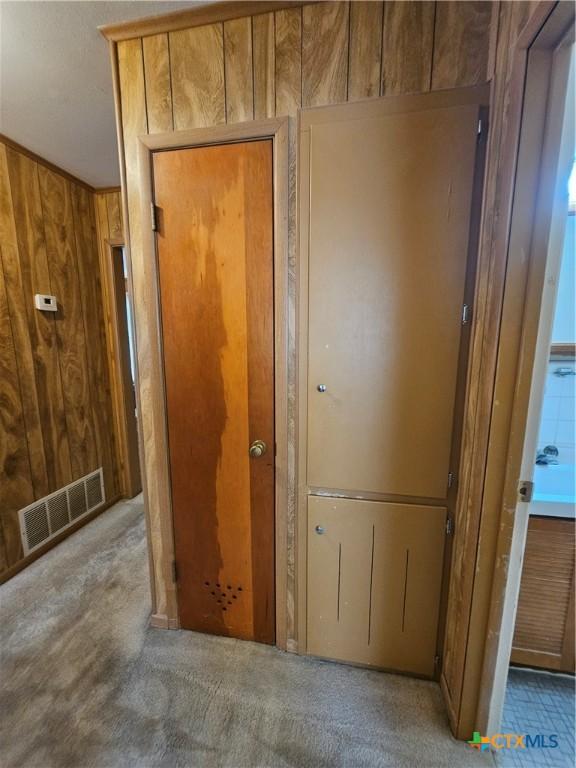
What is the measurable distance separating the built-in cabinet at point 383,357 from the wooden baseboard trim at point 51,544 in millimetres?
1881

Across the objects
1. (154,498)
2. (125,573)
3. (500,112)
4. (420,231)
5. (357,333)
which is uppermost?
(500,112)

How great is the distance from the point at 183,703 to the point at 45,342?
2.17 meters

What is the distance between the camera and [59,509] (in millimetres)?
2275

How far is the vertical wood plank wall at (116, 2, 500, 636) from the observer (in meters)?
1.02

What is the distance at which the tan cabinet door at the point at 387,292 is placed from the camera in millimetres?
1059

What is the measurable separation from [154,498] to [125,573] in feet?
2.94

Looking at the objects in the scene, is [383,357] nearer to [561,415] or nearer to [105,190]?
[561,415]

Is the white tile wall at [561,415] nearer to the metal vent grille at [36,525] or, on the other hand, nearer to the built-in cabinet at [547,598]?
the built-in cabinet at [547,598]

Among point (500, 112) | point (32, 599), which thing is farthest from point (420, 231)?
point (32, 599)

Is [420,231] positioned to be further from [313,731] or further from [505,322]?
[313,731]

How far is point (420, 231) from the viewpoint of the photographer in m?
1.09

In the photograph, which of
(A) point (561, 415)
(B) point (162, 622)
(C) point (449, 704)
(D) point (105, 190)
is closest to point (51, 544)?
(B) point (162, 622)

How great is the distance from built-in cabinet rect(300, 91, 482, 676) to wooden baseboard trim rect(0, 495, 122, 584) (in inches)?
74.0

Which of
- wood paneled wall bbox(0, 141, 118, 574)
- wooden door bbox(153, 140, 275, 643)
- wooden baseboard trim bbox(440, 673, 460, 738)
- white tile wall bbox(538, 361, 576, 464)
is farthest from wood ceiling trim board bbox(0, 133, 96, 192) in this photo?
wooden baseboard trim bbox(440, 673, 460, 738)
